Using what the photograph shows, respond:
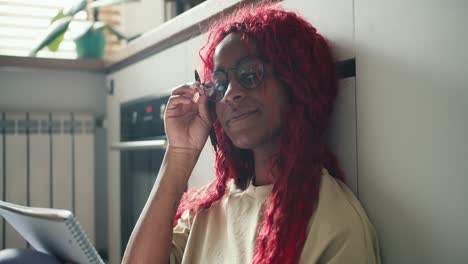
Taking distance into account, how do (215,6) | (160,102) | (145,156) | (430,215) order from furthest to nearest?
(145,156)
(160,102)
(215,6)
(430,215)

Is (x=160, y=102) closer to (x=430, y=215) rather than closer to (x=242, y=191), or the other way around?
(x=242, y=191)

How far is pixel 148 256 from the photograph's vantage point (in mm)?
907

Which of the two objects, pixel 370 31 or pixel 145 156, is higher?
pixel 370 31

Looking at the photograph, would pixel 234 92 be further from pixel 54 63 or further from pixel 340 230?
pixel 54 63

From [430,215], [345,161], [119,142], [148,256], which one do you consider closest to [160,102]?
[119,142]

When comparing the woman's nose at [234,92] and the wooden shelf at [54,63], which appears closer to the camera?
the woman's nose at [234,92]

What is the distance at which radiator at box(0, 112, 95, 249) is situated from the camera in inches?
74.7

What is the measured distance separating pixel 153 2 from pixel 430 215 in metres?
1.94

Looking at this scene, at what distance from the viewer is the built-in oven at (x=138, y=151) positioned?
4.83ft

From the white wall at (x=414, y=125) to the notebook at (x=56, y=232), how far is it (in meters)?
0.45

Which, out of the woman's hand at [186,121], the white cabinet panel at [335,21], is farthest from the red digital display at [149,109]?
the white cabinet panel at [335,21]

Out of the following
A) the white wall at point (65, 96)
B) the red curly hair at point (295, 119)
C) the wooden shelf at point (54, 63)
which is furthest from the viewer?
the white wall at point (65, 96)

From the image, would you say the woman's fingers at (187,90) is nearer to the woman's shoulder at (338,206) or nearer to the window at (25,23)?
the woman's shoulder at (338,206)

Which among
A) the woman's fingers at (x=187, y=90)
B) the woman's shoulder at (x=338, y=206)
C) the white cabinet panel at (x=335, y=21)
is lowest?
the woman's shoulder at (x=338, y=206)
